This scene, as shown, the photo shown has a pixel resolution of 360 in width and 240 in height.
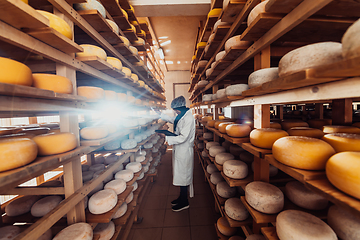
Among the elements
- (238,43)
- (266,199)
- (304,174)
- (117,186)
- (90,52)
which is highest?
(238,43)

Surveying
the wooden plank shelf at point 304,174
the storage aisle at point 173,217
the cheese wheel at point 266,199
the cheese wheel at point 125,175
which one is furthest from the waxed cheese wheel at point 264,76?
the storage aisle at point 173,217

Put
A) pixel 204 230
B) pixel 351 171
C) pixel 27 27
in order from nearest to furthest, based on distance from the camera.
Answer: pixel 351 171 < pixel 27 27 < pixel 204 230

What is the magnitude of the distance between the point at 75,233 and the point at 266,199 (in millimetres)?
1471

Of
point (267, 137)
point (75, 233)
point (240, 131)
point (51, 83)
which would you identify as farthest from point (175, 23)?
point (75, 233)

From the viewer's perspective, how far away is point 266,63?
137cm

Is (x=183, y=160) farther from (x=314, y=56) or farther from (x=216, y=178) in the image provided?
(x=314, y=56)

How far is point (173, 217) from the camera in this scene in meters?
2.54

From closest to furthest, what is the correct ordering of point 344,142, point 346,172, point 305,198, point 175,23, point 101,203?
point 346,172
point 344,142
point 305,198
point 101,203
point 175,23

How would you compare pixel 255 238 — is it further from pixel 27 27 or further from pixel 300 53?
pixel 27 27

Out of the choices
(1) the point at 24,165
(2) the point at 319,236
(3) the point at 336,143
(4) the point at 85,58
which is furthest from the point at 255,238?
(4) the point at 85,58

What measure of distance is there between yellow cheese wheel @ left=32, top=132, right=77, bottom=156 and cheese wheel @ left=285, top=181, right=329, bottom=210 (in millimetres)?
1741

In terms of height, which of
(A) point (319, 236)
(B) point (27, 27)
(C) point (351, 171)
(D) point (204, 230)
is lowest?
(D) point (204, 230)

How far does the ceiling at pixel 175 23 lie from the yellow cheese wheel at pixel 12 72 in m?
3.62

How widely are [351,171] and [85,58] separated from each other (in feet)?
6.06
